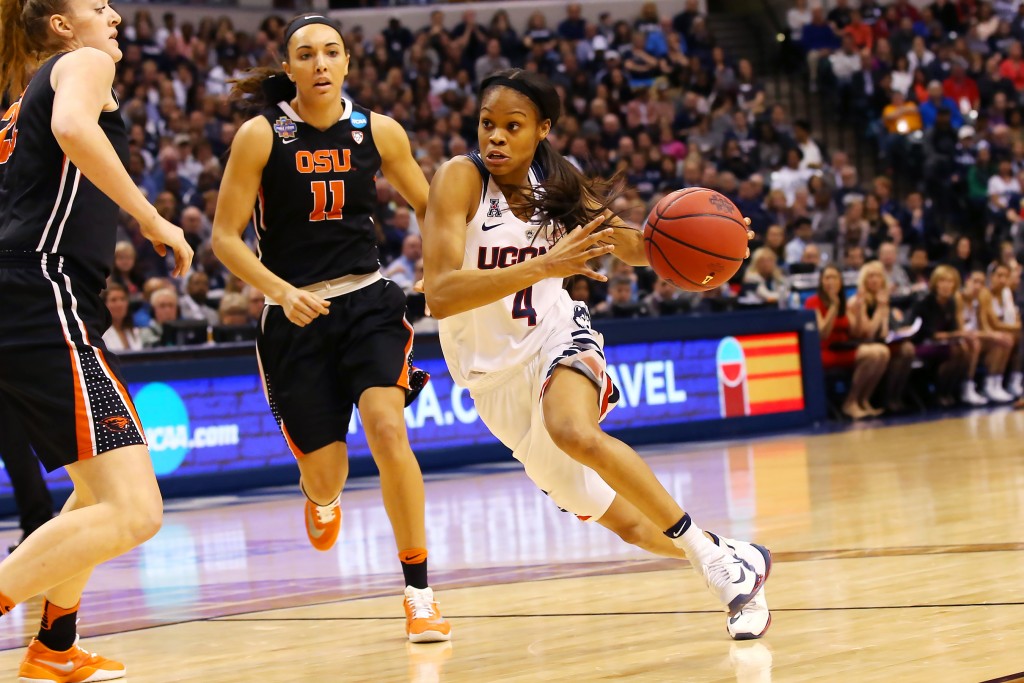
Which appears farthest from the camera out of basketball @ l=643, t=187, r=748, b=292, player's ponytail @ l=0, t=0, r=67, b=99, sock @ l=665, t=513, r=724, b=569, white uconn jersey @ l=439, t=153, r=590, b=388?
white uconn jersey @ l=439, t=153, r=590, b=388

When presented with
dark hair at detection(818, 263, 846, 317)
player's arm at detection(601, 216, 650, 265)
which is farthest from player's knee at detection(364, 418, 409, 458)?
dark hair at detection(818, 263, 846, 317)

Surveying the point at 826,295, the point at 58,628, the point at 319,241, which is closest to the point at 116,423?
the point at 58,628

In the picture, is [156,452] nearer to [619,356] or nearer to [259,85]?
[619,356]

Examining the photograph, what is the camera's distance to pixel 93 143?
357cm

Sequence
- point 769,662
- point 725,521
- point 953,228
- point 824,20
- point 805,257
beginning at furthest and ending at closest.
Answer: point 824,20, point 953,228, point 805,257, point 725,521, point 769,662

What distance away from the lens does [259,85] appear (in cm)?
518

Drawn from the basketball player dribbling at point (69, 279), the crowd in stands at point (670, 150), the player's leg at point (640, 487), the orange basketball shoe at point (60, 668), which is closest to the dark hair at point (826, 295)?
the crowd in stands at point (670, 150)

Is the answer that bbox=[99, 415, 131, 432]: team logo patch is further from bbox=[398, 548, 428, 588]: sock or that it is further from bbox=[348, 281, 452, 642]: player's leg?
bbox=[398, 548, 428, 588]: sock

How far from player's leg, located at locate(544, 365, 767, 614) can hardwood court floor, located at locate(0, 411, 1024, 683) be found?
176 millimetres

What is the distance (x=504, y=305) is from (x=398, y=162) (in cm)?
91

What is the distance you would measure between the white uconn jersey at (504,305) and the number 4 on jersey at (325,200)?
682 millimetres

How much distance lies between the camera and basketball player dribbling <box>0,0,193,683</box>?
364cm

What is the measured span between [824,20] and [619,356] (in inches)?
433

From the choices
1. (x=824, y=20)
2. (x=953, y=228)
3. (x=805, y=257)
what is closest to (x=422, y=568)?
(x=805, y=257)
